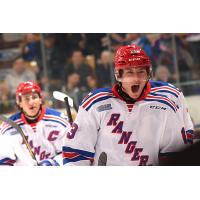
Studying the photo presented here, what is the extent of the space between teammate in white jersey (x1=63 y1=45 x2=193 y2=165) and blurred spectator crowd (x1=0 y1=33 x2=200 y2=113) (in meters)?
0.12

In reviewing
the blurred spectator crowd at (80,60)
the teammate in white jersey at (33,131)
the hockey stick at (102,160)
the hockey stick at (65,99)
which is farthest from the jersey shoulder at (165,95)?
the teammate in white jersey at (33,131)

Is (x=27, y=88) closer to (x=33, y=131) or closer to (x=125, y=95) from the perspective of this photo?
(x=33, y=131)

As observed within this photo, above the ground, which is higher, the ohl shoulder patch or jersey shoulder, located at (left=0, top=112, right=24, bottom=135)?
the ohl shoulder patch

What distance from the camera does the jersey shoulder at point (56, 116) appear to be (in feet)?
6.51

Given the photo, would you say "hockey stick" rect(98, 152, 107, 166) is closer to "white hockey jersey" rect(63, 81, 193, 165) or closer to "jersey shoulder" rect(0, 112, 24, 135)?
"white hockey jersey" rect(63, 81, 193, 165)

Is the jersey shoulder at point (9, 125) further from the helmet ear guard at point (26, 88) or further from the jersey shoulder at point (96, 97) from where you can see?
the jersey shoulder at point (96, 97)

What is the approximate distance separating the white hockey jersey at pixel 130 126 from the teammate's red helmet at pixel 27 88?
1.06 feet

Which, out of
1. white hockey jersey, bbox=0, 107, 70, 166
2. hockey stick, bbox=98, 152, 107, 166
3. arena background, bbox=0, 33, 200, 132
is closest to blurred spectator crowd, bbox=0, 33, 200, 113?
arena background, bbox=0, 33, 200, 132

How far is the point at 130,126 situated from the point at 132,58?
209mm

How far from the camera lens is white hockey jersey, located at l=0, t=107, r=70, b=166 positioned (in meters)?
1.93

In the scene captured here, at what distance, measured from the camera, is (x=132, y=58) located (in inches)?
62.2
